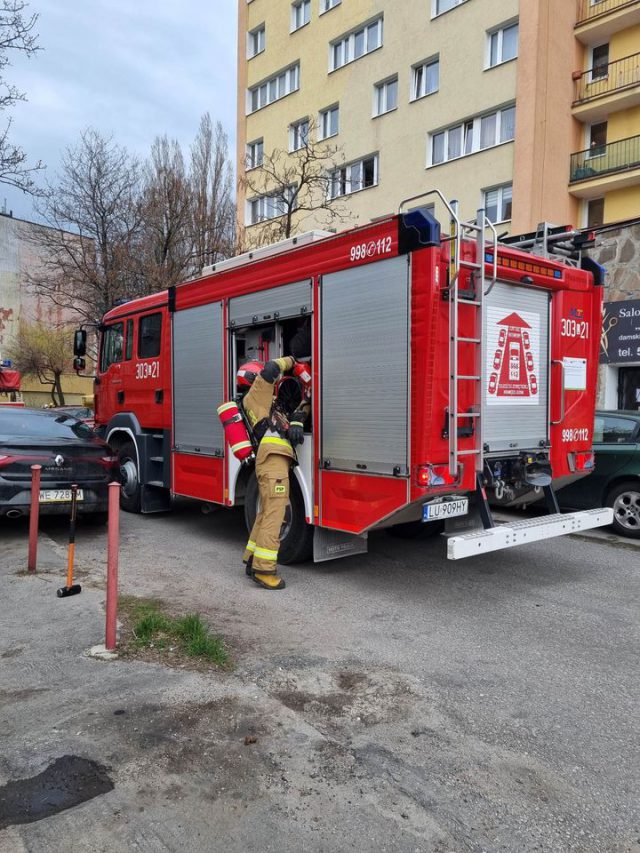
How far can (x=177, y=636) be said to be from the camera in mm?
4402

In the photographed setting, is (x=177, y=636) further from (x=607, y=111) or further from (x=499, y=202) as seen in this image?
(x=607, y=111)

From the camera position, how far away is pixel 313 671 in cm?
398

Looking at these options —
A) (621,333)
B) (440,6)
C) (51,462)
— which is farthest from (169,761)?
(440,6)

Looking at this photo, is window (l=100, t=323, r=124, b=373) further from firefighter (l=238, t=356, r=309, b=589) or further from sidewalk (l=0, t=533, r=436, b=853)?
sidewalk (l=0, t=533, r=436, b=853)

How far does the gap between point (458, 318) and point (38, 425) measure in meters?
5.32

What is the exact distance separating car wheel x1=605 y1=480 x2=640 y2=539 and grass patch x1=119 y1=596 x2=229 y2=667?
535 centimetres

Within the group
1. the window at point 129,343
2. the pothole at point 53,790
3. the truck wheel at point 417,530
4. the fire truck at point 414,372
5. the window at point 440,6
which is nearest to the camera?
the pothole at point 53,790

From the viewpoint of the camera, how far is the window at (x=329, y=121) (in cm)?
2460

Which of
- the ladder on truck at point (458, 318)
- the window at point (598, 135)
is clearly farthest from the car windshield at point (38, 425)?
the window at point (598, 135)

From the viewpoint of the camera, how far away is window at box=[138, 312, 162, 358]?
8469 millimetres

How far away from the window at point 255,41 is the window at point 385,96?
8127 millimetres

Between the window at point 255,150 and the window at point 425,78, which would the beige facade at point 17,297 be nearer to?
the window at point 255,150

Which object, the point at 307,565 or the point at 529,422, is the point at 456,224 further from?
the point at 307,565

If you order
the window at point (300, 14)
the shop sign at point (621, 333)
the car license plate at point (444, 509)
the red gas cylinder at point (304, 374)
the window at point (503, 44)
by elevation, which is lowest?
the car license plate at point (444, 509)
